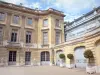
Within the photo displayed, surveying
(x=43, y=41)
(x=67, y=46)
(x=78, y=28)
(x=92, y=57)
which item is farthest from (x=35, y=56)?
(x=92, y=57)

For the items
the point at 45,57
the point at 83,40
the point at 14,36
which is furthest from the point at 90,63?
the point at 14,36

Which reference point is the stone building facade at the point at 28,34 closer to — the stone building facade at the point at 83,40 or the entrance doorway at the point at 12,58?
the entrance doorway at the point at 12,58

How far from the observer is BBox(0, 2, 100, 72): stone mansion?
19312 millimetres

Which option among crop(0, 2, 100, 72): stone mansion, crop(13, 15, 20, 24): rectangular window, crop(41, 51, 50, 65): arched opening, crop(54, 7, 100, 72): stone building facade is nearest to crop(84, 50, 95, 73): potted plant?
crop(54, 7, 100, 72): stone building facade

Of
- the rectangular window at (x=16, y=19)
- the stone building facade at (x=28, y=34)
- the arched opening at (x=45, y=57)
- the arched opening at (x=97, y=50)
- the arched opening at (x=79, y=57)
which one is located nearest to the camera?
the arched opening at (x=97, y=50)

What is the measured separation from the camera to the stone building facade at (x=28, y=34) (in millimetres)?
20062

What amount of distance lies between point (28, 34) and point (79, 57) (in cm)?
1097

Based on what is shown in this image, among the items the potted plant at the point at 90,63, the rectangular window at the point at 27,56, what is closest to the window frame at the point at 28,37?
the rectangular window at the point at 27,56

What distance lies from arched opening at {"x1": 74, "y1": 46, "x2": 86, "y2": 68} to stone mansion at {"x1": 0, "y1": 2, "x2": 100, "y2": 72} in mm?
1868

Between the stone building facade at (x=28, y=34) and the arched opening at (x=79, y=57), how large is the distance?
7.36 meters

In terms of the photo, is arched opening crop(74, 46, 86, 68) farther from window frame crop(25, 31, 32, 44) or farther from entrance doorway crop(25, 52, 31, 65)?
window frame crop(25, 31, 32, 44)

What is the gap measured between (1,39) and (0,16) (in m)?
3.74

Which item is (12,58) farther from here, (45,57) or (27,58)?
(45,57)

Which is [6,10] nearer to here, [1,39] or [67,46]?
[1,39]
